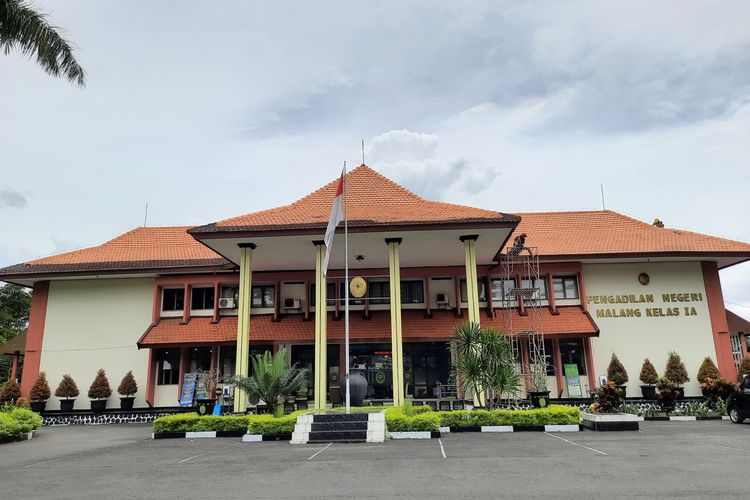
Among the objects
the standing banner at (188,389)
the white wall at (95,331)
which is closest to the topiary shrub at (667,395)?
the standing banner at (188,389)

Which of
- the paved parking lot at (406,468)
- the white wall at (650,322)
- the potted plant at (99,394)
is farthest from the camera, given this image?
the potted plant at (99,394)

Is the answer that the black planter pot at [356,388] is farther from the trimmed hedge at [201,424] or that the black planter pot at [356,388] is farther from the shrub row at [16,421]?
the shrub row at [16,421]

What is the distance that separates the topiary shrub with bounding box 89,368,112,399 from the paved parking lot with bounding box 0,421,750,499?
25.8 feet

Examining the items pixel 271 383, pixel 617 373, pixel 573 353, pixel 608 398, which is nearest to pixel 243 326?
pixel 271 383

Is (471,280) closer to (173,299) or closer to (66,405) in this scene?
(173,299)

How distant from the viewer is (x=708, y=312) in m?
20.6

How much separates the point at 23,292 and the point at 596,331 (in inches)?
1697

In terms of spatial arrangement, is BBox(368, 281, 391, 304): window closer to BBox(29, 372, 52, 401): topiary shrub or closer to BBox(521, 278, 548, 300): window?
Answer: BBox(521, 278, 548, 300): window

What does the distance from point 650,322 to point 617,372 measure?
255 cm

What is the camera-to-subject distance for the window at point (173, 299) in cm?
2228

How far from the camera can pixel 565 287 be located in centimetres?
2139

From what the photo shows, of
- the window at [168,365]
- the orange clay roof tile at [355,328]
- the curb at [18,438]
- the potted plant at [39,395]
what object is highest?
Result: the orange clay roof tile at [355,328]

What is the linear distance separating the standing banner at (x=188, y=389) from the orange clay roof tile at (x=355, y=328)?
65.8 inches

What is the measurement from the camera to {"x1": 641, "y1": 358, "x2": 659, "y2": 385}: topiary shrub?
64.7 ft
